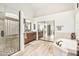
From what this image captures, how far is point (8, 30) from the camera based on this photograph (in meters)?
1.70

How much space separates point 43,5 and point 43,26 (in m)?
0.37

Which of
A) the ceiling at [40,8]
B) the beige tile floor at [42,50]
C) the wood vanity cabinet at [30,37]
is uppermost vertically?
the ceiling at [40,8]

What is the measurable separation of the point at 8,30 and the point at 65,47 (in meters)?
1.04

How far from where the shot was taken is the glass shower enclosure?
5.56 ft

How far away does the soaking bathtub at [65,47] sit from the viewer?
1.75 metres

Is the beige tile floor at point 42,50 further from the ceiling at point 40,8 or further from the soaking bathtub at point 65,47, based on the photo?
the ceiling at point 40,8

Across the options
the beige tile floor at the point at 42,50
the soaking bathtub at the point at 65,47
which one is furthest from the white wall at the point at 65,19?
the beige tile floor at the point at 42,50

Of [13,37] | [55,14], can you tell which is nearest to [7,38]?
[13,37]

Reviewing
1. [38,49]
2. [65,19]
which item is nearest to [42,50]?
[38,49]

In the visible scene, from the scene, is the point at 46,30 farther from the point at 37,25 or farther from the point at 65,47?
the point at 65,47

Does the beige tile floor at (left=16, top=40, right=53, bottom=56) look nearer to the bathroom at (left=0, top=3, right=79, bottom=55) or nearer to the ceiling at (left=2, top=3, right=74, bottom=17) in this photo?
the bathroom at (left=0, top=3, right=79, bottom=55)

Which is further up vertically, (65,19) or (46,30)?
(65,19)

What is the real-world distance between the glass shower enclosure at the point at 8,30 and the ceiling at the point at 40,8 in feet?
0.48

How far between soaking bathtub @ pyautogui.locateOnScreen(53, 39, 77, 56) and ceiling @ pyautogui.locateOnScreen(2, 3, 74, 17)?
55cm
